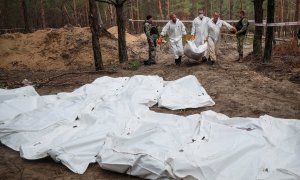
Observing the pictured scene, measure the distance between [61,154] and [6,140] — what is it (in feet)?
3.90

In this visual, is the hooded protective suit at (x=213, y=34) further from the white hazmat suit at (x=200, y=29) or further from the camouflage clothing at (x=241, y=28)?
the camouflage clothing at (x=241, y=28)

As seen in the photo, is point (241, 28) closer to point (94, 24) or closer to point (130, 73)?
point (130, 73)

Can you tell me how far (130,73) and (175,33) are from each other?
6.70ft

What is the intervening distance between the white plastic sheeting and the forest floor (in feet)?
0.67

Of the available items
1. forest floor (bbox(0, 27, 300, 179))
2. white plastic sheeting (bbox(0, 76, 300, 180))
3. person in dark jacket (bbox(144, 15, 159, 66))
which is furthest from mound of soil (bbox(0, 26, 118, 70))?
white plastic sheeting (bbox(0, 76, 300, 180))

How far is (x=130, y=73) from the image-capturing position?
909cm

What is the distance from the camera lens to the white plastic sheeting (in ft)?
10.4

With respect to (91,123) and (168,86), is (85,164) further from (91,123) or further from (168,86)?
(168,86)

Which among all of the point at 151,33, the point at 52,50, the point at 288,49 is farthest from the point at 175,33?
the point at 52,50

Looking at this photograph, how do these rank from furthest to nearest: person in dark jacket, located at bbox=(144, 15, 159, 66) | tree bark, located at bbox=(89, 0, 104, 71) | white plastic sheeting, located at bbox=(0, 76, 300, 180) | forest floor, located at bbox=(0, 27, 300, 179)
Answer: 1. person in dark jacket, located at bbox=(144, 15, 159, 66)
2. tree bark, located at bbox=(89, 0, 104, 71)
3. forest floor, located at bbox=(0, 27, 300, 179)
4. white plastic sheeting, located at bbox=(0, 76, 300, 180)

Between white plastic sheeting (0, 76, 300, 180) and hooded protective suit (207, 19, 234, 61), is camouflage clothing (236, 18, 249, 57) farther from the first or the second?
white plastic sheeting (0, 76, 300, 180)

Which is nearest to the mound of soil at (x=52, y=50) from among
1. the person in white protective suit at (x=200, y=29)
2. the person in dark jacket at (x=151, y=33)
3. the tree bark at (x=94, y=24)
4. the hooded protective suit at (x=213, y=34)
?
the person in dark jacket at (x=151, y=33)

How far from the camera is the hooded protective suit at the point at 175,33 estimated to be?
9781 millimetres

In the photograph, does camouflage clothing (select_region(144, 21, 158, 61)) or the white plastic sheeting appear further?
camouflage clothing (select_region(144, 21, 158, 61))
